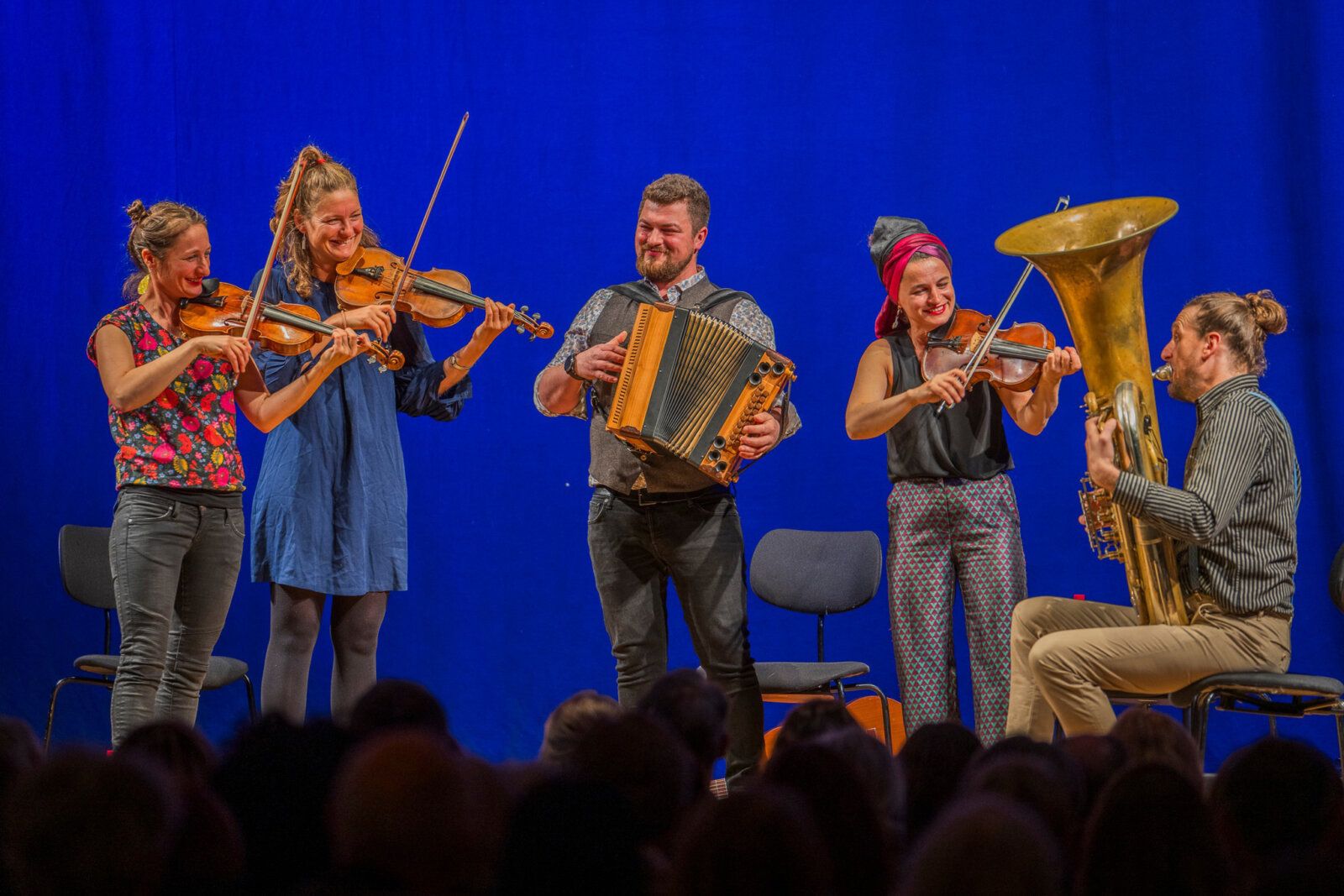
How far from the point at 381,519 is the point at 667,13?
253cm

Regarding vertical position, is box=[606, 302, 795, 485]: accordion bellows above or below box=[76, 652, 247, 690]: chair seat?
above

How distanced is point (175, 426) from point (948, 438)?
2.08 meters

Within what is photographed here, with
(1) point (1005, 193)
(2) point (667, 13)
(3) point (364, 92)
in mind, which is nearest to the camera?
(1) point (1005, 193)

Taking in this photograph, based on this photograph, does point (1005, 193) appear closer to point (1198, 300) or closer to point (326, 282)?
point (1198, 300)

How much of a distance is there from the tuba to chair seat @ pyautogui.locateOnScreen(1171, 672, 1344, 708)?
19 cm

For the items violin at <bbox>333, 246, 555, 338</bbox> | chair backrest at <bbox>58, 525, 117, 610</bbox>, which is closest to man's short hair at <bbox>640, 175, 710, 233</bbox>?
violin at <bbox>333, 246, 555, 338</bbox>

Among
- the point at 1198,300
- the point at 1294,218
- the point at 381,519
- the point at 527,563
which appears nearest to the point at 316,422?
the point at 381,519

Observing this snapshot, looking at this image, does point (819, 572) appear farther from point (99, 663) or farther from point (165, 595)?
point (99, 663)

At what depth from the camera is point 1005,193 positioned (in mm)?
4875

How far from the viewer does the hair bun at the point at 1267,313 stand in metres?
3.44

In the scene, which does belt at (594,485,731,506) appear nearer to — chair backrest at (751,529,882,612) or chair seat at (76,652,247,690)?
chair backrest at (751,529,882,612)

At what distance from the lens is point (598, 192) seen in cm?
531

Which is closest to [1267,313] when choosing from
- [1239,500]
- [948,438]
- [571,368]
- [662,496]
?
[1239,500]

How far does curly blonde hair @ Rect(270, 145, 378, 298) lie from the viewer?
12.1 ft
